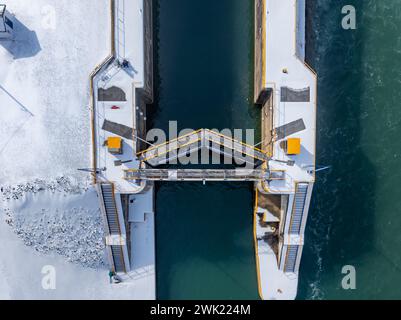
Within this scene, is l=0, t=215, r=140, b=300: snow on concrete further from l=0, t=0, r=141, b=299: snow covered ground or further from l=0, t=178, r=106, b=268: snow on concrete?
l=0, t=178, r=106, b=268: snow on concrete

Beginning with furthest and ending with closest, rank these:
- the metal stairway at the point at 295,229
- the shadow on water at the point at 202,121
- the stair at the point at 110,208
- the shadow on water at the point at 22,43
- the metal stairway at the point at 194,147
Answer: the shadow on water at the point at 202,121
the shadow on water at the point at 22,43
the metal stairway at the point at 194,147
the metal stairway at the point at 295,229
the stair at the point at 110,208

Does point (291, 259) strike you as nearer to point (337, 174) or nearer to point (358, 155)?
point (337, 174)

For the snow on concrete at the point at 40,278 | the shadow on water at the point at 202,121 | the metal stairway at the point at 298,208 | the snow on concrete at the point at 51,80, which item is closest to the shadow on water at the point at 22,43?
the snow on concrete at the point at 51,80

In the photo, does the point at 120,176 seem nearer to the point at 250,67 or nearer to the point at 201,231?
the point at 201,231

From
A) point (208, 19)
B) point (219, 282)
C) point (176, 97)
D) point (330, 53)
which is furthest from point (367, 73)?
point (219, 282)

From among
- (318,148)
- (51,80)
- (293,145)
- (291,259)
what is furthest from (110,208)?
(318,148)

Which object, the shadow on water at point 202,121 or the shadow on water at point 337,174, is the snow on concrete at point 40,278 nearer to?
the shadow on water at point 202,121

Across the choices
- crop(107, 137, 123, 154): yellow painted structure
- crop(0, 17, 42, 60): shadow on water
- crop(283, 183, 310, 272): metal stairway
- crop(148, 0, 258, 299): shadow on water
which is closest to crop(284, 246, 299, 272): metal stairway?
crop(283, 183, 310, 272): metal stairway
